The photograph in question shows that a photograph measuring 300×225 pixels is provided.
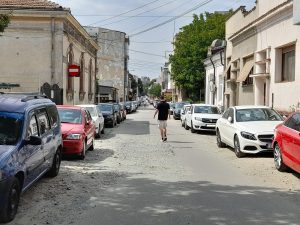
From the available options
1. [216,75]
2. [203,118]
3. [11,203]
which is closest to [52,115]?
[11,203]

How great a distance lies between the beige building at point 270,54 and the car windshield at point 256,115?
299cm

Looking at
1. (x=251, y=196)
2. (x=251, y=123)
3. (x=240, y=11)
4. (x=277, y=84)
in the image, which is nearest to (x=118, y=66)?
(x=240, y=11)

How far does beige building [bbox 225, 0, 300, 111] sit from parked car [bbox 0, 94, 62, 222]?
9.08 meters

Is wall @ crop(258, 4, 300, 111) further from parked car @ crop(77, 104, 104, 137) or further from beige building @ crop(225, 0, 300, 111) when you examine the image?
parked car @ crop(77, 104, 104, 137)

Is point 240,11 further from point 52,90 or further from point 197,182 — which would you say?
point 197,182

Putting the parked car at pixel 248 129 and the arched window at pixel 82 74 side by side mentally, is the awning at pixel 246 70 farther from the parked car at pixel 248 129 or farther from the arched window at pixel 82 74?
the arched window at pixel 82 74

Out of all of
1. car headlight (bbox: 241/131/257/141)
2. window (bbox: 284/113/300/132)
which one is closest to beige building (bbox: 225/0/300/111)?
car headlight (bbox: 241/131/257/141)

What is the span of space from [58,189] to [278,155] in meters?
5.24

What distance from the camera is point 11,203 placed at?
646 cm

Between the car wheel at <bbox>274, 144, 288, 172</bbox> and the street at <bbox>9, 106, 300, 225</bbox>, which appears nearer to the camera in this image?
the street at <bbox>9, 106, 300, 225</bbox>

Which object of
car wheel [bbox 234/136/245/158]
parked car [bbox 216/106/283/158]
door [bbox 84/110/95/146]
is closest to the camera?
parked car [bbox 216/106/283/158]

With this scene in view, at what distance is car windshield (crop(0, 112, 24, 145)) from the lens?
7258mm

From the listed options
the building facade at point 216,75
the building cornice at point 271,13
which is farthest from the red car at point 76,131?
the building facade at point 216,75

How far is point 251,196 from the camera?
27.3 ft
